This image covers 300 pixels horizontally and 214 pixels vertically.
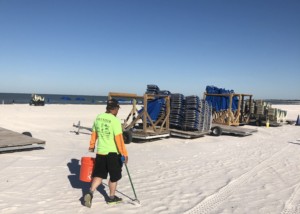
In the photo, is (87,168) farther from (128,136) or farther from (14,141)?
(128,136)

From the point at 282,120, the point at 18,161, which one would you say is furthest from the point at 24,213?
the point at 282,120

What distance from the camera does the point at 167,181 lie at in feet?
24.8

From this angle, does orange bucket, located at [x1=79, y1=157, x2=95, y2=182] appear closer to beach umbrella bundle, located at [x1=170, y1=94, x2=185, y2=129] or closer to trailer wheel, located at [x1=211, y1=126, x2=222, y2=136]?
beach umbrella bundle, located at [x1=170, y1=94, x2=185, y2=129]

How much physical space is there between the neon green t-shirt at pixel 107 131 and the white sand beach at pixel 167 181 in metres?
1.09

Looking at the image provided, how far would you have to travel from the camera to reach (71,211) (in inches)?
214

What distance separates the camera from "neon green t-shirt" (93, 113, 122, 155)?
217 inches

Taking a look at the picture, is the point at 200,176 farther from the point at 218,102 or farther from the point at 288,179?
the point at 218,102

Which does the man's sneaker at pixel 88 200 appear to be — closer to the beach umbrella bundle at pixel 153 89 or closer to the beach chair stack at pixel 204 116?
the beach chair stack at pixel 204 116

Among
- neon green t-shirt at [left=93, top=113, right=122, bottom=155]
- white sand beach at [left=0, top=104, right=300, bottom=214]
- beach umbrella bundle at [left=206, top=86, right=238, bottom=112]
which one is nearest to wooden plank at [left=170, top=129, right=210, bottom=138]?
white sand beach at [left=0, top=104, right=300, bottom=214]

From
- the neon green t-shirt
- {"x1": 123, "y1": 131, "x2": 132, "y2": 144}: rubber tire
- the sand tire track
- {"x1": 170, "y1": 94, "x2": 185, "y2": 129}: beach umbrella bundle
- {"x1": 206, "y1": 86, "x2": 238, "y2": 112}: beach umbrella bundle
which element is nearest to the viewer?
the neon green t-shirt

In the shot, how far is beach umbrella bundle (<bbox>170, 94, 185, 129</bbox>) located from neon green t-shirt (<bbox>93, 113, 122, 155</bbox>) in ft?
35.1

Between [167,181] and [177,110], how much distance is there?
8.84 metres

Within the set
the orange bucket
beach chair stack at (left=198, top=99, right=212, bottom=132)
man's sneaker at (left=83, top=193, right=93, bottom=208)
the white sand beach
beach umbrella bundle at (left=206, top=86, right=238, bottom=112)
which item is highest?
beach umbrella bundle at (left=206, top=86, right=238, bottom=112)

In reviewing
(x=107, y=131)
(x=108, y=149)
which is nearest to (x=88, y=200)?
(x=108, y=149)
